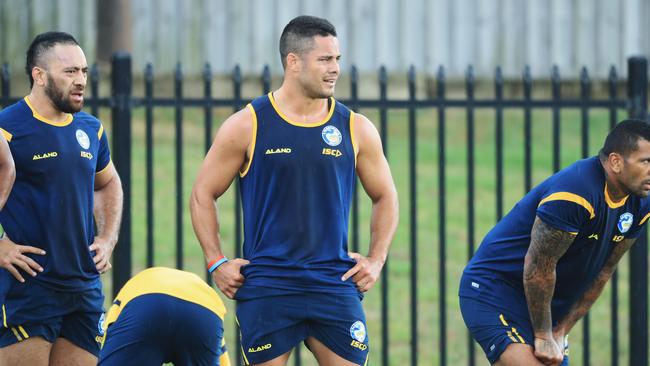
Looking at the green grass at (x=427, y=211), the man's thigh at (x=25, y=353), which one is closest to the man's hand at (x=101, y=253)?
the man's thigh at (x=25, y=353)

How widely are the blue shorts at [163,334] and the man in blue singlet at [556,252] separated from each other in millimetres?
1941

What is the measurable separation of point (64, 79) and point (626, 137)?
266 centimetres

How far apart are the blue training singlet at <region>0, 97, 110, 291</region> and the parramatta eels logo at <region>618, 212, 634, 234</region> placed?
2.56 meters

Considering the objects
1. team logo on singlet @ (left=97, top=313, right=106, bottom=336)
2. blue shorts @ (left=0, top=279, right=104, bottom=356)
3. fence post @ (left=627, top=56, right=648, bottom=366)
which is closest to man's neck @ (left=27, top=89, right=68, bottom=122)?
blue shorts @ (left=0, top=279, right=104, bottom=356)

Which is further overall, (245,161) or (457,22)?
(457,22)

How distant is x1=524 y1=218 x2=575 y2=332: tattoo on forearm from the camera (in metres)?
6.11

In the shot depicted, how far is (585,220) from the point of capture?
20.2 feet

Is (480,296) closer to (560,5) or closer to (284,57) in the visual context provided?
(284,57)

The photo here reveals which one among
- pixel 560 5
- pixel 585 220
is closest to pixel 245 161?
pixel 585 220

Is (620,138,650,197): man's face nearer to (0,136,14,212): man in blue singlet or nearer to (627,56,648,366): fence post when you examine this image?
(627,56,648,366): fence post

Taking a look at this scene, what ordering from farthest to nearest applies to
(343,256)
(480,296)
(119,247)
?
(119,247)
(480,296)
(343,256)

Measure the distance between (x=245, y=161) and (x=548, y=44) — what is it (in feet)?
32.8

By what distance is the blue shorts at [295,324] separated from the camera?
584cm

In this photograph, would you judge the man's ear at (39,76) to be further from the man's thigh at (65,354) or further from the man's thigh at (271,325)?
the man's thigh at (271,325)
